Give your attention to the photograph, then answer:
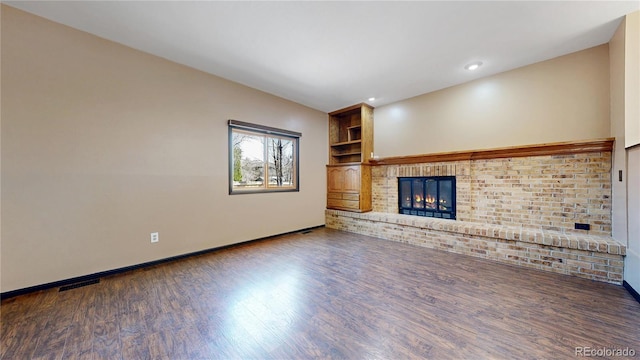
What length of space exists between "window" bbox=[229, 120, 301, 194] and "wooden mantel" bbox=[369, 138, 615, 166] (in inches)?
77.3

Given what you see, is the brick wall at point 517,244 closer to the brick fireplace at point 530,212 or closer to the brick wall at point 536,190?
the brick fireplace at point 530,212

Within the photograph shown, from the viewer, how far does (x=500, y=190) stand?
3307 millimetres

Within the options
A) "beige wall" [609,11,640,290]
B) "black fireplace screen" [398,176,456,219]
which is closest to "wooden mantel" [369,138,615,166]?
"beige wall" [609,11,640,290]

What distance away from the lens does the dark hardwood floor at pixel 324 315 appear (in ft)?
4.77

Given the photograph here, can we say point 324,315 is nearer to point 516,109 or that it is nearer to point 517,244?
point 517,244

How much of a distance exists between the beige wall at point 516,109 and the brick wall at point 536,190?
32 centimetres

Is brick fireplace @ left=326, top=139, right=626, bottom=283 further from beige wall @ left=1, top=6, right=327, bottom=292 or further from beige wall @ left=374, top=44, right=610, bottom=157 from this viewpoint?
beige wall @ left=1, top=6, right=327, bottom=292

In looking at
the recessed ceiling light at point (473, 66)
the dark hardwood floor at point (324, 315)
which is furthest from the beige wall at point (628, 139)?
the recessed ceiling light at point (473, 66)

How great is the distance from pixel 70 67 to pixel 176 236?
85.1 inches

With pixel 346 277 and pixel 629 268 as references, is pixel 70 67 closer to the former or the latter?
pixel 346 277

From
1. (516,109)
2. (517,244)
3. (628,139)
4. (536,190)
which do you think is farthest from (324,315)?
(516,109)

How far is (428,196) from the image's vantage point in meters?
4.08

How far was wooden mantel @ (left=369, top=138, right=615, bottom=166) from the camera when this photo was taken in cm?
261

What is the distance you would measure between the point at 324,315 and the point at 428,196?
10.1 feet
